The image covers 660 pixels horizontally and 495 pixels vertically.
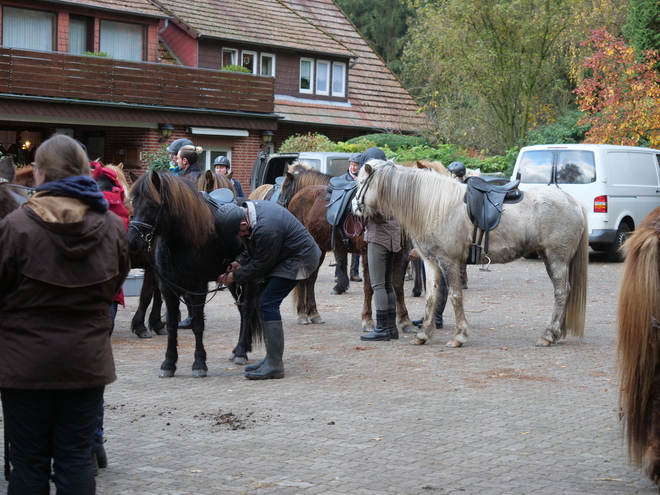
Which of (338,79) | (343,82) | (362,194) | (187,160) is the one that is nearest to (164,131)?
(338,79)

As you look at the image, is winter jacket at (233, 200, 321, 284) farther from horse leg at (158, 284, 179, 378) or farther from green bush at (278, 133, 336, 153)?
green bush at (278, 133, 336, 153)

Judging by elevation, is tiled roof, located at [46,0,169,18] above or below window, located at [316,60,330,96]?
Answer: above

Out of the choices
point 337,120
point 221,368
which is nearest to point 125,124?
point 337,120

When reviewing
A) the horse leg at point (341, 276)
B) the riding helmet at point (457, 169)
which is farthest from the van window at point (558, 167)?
the horse leg at point (341, 276)

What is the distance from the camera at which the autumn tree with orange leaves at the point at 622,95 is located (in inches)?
917

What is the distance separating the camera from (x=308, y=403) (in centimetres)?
690

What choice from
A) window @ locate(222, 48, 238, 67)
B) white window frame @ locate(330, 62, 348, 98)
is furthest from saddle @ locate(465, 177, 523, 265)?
white window frame @ locate(330, 62, 348, 98)

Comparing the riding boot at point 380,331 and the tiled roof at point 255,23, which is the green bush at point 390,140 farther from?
the riding boot at point 380,331

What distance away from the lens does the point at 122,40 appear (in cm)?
2623

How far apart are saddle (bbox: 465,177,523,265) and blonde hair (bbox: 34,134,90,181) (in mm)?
6348

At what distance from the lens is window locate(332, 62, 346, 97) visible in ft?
106

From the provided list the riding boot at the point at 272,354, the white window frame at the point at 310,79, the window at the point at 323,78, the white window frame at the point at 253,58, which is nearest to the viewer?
the riding boot at the point at 272,354

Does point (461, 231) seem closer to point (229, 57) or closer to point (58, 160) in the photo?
point (58, 160)

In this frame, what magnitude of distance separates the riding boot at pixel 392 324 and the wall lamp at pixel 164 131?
1689cm
